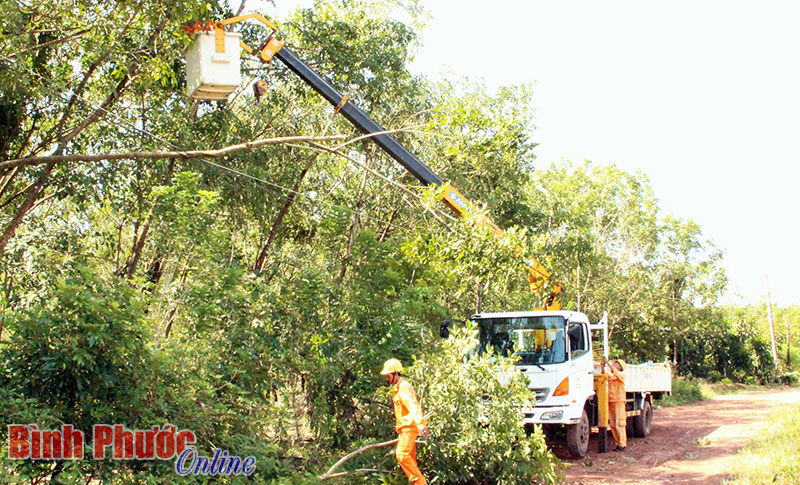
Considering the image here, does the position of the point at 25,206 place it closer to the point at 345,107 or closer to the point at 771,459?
the point at 345,107

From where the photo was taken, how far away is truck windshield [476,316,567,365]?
40.8ft

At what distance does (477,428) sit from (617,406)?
6.24m

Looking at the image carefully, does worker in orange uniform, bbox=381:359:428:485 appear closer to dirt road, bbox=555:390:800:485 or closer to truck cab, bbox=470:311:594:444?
dirt road, bbox=555:390:800:485

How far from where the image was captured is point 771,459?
10438mm

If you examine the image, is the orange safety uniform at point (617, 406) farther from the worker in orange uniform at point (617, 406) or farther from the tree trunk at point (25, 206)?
the tree trunk at point (25, 206)

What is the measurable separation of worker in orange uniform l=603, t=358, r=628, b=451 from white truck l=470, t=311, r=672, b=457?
0.42 m

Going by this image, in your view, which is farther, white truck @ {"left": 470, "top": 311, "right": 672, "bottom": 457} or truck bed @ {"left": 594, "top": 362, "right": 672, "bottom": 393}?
truck bed @ {"left": 594, "top": 362, "right": 672, "bottom": 393}

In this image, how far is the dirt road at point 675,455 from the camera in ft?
36.1

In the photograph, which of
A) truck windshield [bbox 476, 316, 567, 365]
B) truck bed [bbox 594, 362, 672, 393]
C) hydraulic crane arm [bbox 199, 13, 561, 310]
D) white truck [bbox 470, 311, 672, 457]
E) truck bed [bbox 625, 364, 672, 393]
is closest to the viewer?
hydraulic crane arm [bbox 199, 13, 561, 310]

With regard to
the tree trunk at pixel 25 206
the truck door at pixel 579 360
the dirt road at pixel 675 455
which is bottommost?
the dirt road at pixel 675 455

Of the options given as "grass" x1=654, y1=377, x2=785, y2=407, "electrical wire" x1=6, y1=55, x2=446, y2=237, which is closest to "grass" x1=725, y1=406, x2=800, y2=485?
"electrical wire" x1=6, y1=55, x2=446, y2=237

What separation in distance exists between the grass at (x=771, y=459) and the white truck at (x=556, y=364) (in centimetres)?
257

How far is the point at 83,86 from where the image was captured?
11.4 metres

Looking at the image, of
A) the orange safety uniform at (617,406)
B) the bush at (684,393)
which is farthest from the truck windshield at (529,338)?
the bush at (684,393)
